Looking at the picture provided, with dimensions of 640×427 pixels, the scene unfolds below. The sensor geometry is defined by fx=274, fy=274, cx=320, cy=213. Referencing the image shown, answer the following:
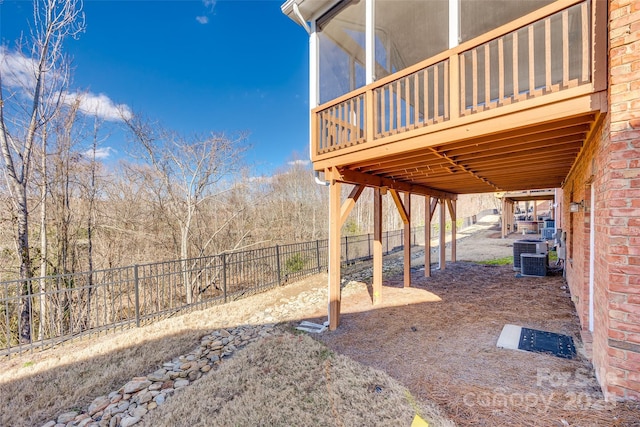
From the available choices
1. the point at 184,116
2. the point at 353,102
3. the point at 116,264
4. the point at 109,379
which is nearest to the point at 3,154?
the point at 116,264

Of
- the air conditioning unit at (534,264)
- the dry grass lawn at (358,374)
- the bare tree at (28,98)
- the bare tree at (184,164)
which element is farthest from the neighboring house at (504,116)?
the bare tree at (28,98)

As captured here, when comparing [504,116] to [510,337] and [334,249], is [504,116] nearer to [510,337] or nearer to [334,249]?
[334,249]

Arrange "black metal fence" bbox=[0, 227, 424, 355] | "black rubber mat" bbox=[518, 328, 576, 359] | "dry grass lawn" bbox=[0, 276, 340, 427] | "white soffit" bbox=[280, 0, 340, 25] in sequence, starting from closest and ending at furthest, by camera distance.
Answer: "dry grass lawn" bbox=[0, 276, 340, 427] < "black rubber mat" bbox=[518, 328, 576, 359] < "white soffit" bbox=[280, 0, 340, 25] < "black metal fence" bbox=[0, 227, 424, 355]

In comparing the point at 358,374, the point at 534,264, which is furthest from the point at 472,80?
the point at 534,264

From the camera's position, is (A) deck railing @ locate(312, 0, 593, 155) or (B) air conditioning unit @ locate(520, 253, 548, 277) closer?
(A) deck railing @ locate(312, 0, 593, 155)

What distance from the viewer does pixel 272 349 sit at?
360cm

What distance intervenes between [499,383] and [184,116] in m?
9.56

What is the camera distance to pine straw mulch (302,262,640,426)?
2.20 meters

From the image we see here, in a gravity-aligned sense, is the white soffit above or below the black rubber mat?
above

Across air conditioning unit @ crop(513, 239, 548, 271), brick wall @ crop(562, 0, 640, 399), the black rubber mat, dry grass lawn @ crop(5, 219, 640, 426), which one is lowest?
dry grass lawn @ crop(5, 219, 640, 426)

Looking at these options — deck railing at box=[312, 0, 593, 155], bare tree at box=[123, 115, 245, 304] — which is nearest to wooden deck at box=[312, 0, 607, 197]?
deck railing at box=[312, 0, 593, 155]

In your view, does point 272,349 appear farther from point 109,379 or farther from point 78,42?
point 78,42

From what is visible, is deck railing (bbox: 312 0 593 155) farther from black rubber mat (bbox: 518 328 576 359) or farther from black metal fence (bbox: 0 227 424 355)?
black metal fence (bbox: 0 227 424 355)

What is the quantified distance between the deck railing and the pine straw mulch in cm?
260
